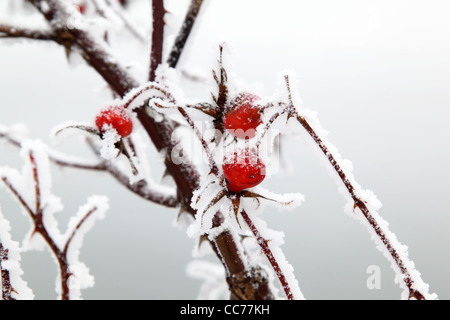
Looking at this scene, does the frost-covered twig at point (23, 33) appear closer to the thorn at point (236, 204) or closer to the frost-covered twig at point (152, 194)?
the frost-covered twig at point (152, 194)

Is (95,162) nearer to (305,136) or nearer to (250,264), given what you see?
(250,264)

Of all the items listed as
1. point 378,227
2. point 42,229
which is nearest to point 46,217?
point 42,229

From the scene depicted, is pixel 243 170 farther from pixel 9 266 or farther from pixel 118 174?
pixel 118 174

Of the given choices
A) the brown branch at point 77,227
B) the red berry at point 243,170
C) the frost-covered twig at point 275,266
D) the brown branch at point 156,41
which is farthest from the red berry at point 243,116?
the brown branch at point 77,227

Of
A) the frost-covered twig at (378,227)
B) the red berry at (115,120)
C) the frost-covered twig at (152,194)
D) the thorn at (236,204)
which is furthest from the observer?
the frost-covered twig at (152,194)
